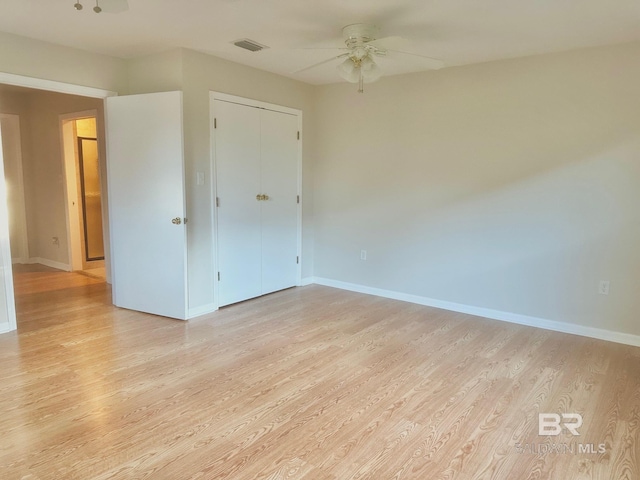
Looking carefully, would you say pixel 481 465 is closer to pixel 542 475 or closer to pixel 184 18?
pixel 542 475

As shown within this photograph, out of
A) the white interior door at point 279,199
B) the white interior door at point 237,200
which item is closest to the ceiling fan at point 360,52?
the white interior door at point 237,200

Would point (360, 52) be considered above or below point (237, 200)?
above

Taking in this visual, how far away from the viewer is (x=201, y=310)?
160 inches

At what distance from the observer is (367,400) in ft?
8.41

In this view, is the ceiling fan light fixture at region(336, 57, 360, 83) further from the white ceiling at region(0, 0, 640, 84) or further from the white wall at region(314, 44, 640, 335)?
the white wall at region(314, 44, 640, 335)

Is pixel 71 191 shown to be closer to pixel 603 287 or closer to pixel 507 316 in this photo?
pixel 507 316

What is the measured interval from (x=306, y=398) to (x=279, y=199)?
265 centimetres

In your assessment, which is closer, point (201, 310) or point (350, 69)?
point (350, 69)

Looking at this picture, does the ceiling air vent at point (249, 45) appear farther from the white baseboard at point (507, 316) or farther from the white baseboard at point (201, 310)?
the white baseboard at point (507, 316)

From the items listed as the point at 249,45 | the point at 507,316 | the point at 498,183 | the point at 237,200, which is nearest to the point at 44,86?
the point at 249,45

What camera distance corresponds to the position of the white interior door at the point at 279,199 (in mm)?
4582

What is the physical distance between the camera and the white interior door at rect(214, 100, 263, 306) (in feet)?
13.5

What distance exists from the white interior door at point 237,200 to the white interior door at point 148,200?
463 millimetres

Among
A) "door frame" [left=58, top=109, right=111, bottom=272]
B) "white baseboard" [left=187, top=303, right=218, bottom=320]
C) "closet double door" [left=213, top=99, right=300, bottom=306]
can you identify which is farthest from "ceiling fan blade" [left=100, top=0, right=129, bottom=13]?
"door frame" [left=58, top=109, right=111, bottom=272]
